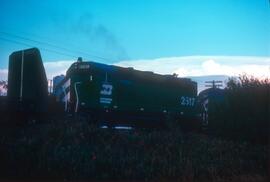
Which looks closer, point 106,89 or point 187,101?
point 106,89

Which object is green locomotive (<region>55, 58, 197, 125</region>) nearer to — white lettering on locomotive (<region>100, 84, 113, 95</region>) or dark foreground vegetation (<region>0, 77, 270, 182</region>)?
white lettering on locomotive (<region>100, 84, 113, 95</region>)

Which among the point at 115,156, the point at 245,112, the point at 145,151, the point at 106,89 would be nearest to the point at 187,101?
the point at 106,89

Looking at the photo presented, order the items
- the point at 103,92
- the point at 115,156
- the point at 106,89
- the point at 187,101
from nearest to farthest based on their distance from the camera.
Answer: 1. the point at 115,156
2. the point at 103,92
3. the point at 106,89
4. the point at 187,101

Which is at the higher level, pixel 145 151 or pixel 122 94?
pixel 122 94

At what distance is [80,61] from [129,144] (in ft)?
28.7

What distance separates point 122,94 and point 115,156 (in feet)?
33.9

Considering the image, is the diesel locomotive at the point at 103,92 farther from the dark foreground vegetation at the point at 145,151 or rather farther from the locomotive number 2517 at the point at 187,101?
the dark foreground vegetation at the point at 145,151

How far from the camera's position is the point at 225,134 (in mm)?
18469

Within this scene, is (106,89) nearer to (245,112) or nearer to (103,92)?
(103,92)

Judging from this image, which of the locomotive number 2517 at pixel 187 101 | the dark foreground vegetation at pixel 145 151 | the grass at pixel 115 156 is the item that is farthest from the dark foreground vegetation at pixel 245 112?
the locomotive number 2517 at pixel 187 101

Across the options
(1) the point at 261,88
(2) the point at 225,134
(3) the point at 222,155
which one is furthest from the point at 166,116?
(3) the point at 222,155

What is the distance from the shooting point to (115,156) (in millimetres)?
11461

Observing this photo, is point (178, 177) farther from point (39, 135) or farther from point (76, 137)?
point (39, 135)

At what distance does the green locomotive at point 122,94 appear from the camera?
2028cm
